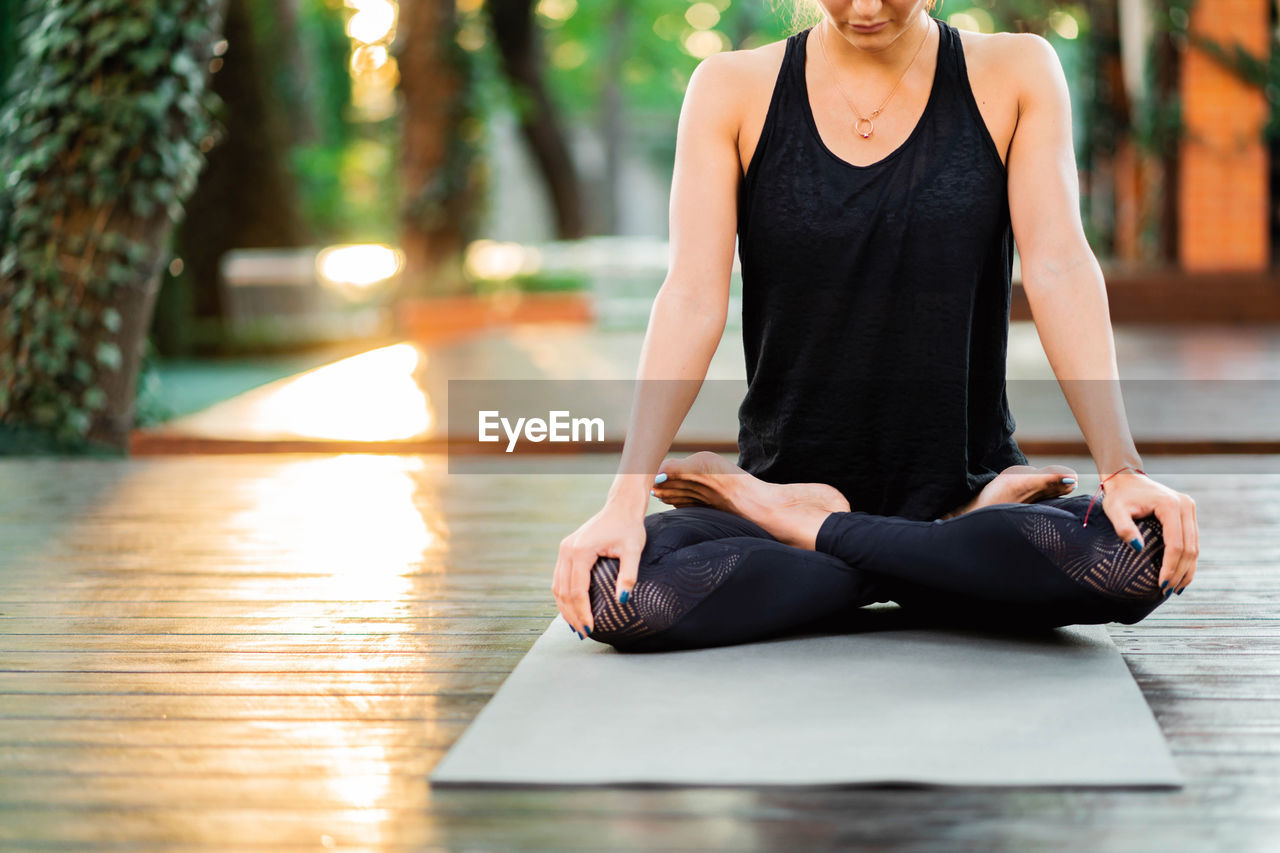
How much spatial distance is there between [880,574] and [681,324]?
0.41 metres

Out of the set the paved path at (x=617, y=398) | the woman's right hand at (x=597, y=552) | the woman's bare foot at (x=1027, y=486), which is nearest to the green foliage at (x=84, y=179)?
the paved path at (x=617, y=398)

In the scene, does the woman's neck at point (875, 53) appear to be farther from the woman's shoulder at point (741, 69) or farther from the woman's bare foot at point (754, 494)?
the woman's bare foot at point (754, 494)

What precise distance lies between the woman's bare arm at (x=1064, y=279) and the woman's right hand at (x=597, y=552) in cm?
57

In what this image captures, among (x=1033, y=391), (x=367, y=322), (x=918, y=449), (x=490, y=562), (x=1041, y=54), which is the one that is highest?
(x=1041, y=54)

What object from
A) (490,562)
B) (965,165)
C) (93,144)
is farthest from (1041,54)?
(93,144)

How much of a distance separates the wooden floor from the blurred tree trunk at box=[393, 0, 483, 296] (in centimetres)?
710

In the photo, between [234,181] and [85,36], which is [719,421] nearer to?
[85,36]

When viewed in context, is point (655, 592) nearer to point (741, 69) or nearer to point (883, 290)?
point (883, 290)

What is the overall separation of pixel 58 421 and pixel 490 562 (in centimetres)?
225

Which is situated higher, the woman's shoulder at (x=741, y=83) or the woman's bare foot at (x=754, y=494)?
the woman's shoulder at (x=741, y=83)

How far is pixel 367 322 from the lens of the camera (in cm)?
1095

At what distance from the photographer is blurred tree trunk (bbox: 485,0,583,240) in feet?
42.8

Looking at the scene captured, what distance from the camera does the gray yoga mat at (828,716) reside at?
1.36 metres

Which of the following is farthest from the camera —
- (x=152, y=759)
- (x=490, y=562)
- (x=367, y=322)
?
(x=367, y=322)
